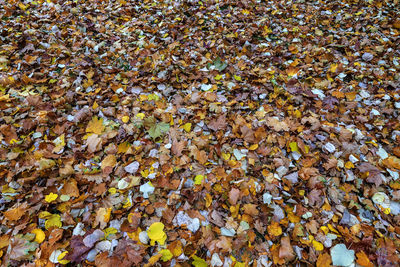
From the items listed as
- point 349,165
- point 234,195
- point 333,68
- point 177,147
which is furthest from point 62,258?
point 333,68

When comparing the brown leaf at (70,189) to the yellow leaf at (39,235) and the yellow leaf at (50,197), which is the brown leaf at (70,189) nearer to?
the yellow leaf at (50,197)

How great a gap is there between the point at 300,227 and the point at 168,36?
3.34 m

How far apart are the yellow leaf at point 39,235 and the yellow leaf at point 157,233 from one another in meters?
0.80

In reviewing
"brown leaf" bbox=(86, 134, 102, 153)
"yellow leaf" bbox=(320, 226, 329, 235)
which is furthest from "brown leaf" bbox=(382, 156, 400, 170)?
"brown leaf" bbox=(86, 134, 102, 153)

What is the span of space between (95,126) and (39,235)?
45.4 inches

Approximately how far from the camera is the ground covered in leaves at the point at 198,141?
6.07ft

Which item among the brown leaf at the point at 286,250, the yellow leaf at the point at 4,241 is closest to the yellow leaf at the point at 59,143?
the yellow leaf at the point at 4,241

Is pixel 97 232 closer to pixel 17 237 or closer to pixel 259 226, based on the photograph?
pixel 17 237

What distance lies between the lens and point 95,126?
101 inches

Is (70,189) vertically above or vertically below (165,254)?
above

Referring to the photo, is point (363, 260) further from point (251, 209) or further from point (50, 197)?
point (50, 197)

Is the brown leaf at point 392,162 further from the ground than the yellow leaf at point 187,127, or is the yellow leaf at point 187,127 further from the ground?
the yellow leaf at point 187,127

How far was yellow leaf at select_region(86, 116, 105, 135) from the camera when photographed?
8.33ft

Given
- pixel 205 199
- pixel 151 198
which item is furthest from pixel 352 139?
pixel 151 198
